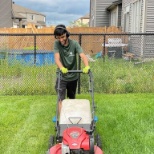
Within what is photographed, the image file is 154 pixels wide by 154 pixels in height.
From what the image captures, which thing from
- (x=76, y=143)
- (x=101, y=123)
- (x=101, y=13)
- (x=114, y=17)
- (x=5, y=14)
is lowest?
(x=101, y=123)

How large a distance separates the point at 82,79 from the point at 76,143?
4.54 metres

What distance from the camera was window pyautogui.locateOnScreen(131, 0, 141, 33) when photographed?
1514 cm

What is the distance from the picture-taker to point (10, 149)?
4281 millimetres

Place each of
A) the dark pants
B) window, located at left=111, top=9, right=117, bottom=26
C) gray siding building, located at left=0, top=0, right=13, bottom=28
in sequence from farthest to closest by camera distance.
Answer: gray siding building, located at left=0, top=0, right=13, bottom=28 → window, located at left=111, top=9, right=117, bottom=26 → the dark pants

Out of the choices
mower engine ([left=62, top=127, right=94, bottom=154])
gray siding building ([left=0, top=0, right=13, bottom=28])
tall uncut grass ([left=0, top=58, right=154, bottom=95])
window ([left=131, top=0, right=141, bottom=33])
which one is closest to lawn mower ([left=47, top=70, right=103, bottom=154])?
mower engine ([left=62, top=127, right=94, bottom=154])

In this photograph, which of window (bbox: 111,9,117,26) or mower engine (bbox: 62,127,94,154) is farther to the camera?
window (bbox: 111,9,117,26)

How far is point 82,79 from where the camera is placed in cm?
775

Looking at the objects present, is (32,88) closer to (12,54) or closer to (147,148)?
(12,54)

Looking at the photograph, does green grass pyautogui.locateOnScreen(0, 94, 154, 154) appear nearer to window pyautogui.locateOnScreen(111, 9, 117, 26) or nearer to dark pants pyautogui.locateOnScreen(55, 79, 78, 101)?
dark pants pyautogui.locateOnScreen(55, 79, 78, 101)

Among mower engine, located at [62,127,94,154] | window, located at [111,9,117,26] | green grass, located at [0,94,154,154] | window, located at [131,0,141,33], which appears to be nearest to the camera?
mower engine, located at [62,127,94,154]

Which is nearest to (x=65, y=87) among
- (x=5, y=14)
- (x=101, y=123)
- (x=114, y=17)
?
(x=101, y=123)

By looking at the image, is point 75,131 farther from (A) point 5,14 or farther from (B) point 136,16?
(A) point 5,14

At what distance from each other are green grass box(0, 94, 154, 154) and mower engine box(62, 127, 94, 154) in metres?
0.87

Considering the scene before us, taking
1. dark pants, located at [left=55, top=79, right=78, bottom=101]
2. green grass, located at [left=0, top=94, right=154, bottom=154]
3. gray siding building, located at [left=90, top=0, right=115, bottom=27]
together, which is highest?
gray siding building, located at [left=90, top=0, right=115, bottom=27]
